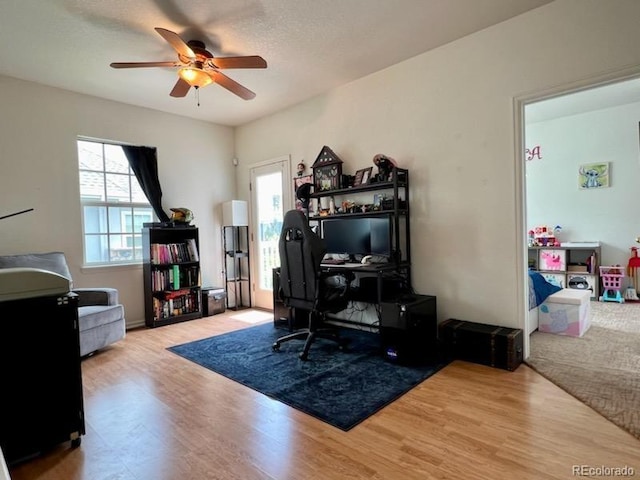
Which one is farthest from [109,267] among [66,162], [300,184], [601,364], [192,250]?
[601,364]

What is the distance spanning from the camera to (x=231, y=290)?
210 inches

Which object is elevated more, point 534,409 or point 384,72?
point 384,72

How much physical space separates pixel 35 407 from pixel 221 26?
108 inches

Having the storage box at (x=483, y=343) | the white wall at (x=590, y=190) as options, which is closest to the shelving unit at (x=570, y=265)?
the white wall at (x=590, y=190)

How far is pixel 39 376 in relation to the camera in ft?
5.73

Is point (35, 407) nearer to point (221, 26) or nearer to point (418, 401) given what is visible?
Answer: point (418, 401)

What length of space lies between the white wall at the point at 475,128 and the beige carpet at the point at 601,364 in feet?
1.53

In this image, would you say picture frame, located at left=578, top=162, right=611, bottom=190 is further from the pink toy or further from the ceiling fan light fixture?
the ceiling fan light fixture

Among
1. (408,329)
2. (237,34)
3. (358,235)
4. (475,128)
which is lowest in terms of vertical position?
(408,329)

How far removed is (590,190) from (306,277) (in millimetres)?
4966

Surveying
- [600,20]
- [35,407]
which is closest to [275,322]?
[35,407]

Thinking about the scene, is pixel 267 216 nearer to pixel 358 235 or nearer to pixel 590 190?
pixel 358 235

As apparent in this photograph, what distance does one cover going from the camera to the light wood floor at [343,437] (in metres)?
1.62

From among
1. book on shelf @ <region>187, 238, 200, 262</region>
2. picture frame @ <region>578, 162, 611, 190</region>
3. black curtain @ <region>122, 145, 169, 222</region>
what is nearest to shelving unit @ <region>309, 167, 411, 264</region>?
book on shelf @ <region>187, 238, 200, 262</region>
